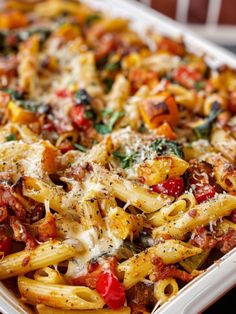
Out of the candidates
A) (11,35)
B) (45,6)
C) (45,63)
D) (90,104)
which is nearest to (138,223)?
(90,104)

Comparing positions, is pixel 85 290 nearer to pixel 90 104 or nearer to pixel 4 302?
pixel 4 302

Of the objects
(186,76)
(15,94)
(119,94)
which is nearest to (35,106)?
(15,94)

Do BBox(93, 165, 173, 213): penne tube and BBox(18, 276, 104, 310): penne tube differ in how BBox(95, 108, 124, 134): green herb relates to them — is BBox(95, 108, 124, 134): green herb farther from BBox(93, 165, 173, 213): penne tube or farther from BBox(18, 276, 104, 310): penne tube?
BBox(18, 276, 104, 310): penne tube

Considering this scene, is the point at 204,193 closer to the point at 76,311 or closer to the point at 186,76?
the point at 76,311

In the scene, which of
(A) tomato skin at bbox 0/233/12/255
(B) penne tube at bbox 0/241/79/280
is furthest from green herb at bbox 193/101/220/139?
(A) tomato skin at bbox 0/233/12/255

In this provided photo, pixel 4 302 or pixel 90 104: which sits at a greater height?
pixel 90 104
